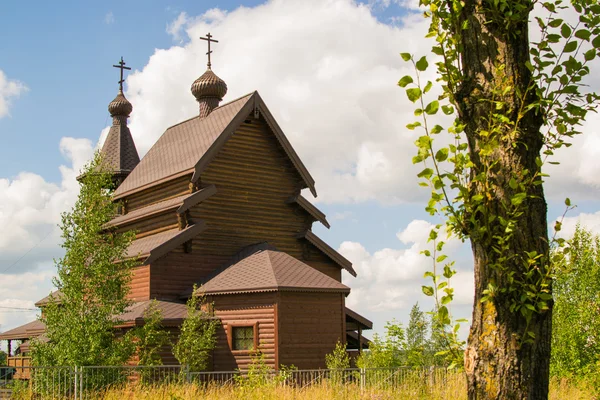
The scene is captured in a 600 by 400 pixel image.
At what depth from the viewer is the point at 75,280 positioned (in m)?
20.0

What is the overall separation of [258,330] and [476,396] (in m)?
17.7

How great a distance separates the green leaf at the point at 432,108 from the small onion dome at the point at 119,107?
36465mm

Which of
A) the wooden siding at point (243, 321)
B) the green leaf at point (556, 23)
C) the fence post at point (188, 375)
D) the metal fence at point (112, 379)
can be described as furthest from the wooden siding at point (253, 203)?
the green leaf at point (556, 23)

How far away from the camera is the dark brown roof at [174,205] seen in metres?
25.1

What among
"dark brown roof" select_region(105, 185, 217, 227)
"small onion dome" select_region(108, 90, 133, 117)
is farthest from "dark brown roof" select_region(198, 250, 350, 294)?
"small onion dome" select_region(108, 90, 133, 117)

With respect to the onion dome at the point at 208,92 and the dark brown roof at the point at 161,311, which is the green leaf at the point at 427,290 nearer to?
the dark brown roof at the point at 161,311

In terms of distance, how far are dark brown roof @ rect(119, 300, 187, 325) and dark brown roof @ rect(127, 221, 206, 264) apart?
151 cm

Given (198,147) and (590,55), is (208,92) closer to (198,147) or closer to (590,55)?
(198,147)

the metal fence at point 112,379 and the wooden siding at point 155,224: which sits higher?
the wooden siding at point 155,224

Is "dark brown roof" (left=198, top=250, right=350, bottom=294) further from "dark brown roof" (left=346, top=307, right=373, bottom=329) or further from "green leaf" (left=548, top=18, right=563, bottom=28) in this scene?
"green leaf" (left=548, top=18, right=563, bottom=28)

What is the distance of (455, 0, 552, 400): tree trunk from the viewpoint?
16.5 feet

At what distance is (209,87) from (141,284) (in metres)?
11.1

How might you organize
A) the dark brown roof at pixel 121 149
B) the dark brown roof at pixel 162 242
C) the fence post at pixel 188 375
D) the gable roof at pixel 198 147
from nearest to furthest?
the fence post at pixel 188 375
the dark brown roof at pixel 162 242
the gable roof at pixel 198 147
the dark brown roof at pixel 121 149

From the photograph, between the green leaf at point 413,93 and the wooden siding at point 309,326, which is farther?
the wooden siding at point 309,326
